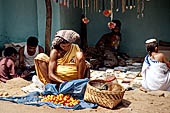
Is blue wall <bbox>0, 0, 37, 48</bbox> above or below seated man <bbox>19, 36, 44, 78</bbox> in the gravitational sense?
above

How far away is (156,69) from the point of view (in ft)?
14.3

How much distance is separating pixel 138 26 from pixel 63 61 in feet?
16.0

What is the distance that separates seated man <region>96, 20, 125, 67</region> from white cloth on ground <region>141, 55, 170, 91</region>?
2.30 m

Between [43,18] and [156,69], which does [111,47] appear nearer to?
[43,18]

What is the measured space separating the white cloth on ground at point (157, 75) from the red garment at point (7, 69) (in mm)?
2757

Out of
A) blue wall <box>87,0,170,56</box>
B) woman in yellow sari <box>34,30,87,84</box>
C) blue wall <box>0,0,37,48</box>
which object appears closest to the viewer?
woman in yellow sari <box>34,30,87,84</box>

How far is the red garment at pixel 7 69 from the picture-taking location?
191 inches

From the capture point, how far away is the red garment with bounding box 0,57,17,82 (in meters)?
4.86

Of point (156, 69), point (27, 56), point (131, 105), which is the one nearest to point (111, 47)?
point (27, 56)

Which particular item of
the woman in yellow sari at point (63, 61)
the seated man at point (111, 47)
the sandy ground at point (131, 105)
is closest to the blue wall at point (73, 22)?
the seated man at point (111, 47)

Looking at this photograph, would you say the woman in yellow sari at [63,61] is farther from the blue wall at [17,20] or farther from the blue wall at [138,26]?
the blue wall at [138,26]

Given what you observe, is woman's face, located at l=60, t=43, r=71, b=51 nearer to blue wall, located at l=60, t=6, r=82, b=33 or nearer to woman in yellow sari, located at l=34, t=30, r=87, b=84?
woman in yellow sari, located at l=34, t=30, r=87, b=84

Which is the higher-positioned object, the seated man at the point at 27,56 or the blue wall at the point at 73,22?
the blue wall at the point at 73,22

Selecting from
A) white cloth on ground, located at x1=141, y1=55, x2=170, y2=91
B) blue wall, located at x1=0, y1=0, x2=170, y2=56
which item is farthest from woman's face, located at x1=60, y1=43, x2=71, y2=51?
blue wall, located at x1=0, y1=0, x2=170, y2=56
